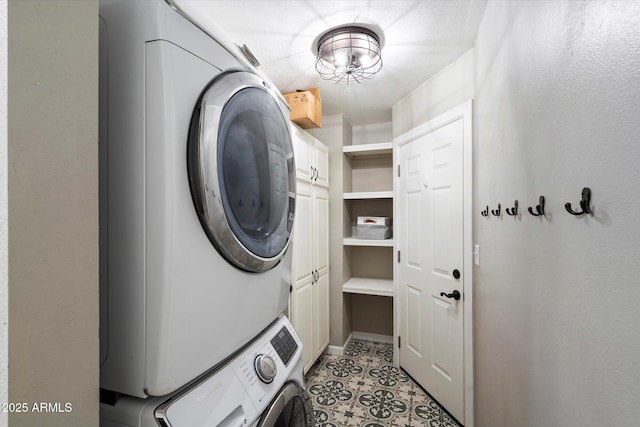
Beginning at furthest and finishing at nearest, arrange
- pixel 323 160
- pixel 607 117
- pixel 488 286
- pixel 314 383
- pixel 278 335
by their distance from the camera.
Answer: pixel 323 160 → pixel 314 383 → pixel 488 286 → pixel 278 335 → pixel 607 117

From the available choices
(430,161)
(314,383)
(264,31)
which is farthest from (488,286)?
(264,31)

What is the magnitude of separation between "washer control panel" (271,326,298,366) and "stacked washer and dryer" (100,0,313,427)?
0.17 meters

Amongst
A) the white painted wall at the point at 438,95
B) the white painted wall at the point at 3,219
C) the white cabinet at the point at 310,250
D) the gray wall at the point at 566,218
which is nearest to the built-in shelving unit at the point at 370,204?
the white cabinet at the point at 310,250

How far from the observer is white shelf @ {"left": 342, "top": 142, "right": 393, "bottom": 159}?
8.87 ft

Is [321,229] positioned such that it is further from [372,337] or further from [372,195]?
[372,337]

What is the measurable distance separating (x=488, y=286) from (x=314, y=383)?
1569 mm

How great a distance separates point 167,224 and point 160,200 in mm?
50

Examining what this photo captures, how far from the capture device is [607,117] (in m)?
0.54

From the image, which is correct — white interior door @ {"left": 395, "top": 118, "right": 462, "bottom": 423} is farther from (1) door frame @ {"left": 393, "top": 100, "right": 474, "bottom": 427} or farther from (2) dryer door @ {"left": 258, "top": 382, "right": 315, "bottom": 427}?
(2) dryer door @ {"left": 258, "top": 382, "right": 315, "bottom": 427}

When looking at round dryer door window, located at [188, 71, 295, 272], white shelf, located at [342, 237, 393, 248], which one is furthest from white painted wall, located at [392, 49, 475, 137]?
round dryer door window, located at [188, 71, 295, 272]

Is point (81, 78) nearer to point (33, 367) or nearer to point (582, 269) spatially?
point (33, 367)

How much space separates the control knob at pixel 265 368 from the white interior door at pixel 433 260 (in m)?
1.47

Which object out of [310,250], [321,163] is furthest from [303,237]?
[321,163]

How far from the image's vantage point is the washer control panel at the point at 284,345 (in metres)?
0.90
